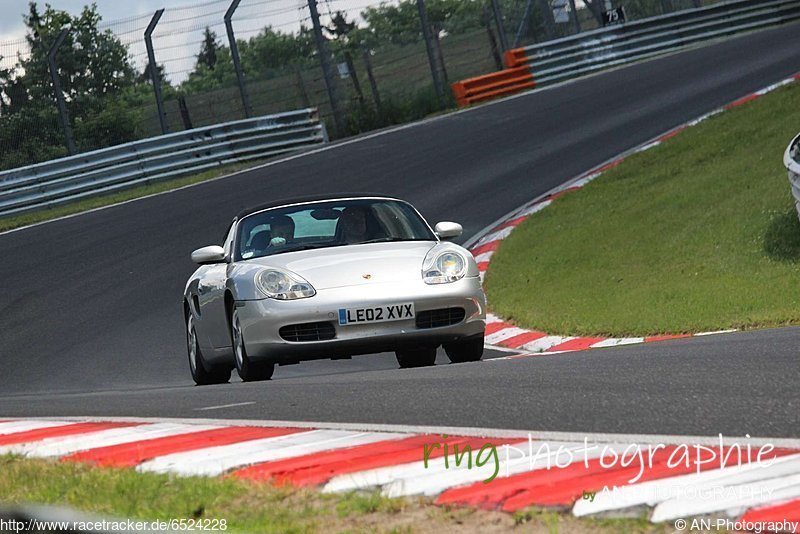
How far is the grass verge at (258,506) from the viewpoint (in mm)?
3445

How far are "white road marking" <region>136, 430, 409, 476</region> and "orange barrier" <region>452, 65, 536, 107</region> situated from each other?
23.5m

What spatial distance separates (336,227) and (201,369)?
1575 mm

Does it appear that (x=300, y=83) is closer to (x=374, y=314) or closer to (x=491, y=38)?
(x=491, y=38)

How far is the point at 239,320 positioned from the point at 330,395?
2.12 metres

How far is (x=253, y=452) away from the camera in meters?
4.81

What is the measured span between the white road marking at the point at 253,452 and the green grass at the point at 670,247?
5.48 metres

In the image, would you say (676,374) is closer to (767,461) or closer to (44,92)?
(767,461)

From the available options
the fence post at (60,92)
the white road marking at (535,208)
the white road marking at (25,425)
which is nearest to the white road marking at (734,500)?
the white road marking at (25,425)

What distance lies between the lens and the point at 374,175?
20375mm

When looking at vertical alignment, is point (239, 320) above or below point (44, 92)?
below

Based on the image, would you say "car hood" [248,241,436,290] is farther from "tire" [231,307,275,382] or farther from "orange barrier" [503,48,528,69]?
"orange barrier" [503,48,528,69]

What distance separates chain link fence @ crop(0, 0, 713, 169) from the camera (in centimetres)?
2364

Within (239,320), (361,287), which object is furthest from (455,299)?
(239,320)

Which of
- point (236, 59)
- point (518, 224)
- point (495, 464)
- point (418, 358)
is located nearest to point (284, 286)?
point (418, 358)
